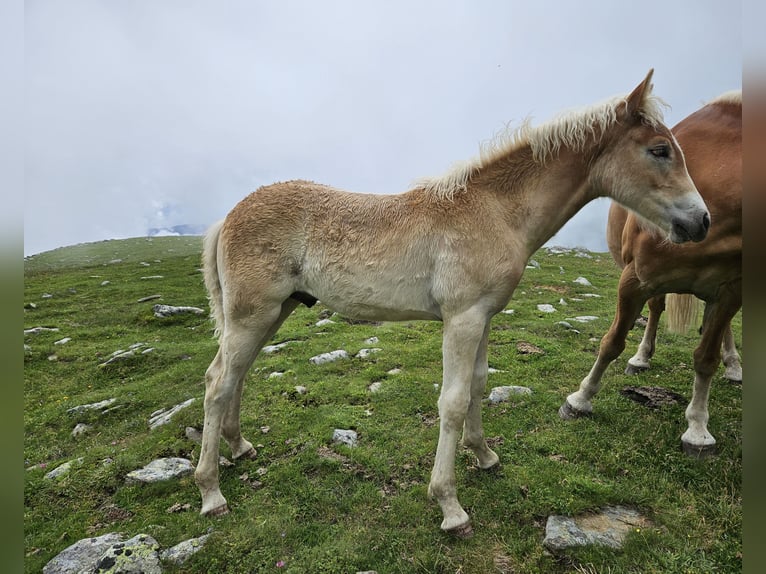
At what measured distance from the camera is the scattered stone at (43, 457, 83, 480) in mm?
5137

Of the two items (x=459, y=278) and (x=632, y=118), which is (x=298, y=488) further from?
(x=632, y=118)

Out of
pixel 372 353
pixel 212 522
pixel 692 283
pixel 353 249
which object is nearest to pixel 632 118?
pixel 692 283

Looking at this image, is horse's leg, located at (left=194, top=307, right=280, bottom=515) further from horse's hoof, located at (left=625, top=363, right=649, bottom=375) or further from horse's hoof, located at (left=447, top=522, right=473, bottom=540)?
horse's hoof, located at (left=625, top=363, right=649, bottom=375)

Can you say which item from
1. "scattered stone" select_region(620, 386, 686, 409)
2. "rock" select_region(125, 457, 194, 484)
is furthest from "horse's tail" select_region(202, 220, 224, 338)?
"scattered stone" select_region(620, 386, 686, 409)

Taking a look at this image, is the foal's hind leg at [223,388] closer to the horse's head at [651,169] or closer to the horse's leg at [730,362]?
the horse's head at [651,169]

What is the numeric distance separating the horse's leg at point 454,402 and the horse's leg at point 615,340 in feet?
8.43

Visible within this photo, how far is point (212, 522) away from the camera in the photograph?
402cm

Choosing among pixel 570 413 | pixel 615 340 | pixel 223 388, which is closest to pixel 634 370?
pixel 615 340

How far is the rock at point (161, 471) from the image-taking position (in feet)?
15.8

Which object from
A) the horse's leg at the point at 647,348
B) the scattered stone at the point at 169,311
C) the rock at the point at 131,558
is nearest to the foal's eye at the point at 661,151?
the horse's leg at the point at 647,348

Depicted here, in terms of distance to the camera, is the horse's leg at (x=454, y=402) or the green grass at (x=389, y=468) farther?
the horse's leg at (x=454, y=402)

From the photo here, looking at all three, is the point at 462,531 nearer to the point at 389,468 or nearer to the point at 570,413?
the point at 389,468

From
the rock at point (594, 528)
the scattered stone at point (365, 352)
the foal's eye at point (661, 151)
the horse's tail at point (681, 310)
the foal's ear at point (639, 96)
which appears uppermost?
the foal's ear at point (639, 96)

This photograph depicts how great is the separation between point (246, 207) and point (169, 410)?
15.6 feet
